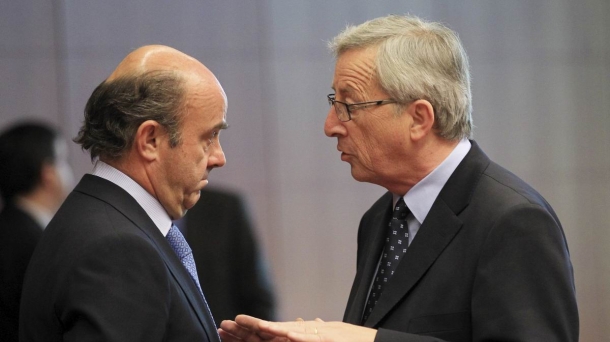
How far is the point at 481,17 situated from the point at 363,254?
2.73 meters

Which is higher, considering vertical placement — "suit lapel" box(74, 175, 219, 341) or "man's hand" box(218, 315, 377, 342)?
"suit lapel" box(74, 175, 219, 341)

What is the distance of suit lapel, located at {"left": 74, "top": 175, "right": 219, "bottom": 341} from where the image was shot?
1736mm

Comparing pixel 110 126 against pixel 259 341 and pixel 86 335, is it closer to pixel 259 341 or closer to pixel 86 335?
pixel 86 335

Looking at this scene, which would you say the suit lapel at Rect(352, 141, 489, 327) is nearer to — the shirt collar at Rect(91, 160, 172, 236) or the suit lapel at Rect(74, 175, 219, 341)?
the suit lapel at Rect(74, 175, 219, 341)

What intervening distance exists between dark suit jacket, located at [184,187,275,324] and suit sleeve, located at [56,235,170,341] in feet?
6.30

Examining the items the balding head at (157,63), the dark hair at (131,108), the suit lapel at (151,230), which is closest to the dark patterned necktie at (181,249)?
the suit lapel at (151,230)

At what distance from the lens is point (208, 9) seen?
4402 millimetres

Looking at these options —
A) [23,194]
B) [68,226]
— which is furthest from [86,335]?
[23,194]

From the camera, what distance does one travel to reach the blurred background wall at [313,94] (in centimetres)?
425

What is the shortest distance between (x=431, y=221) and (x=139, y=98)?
2.44ft

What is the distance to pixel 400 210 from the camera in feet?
7.04

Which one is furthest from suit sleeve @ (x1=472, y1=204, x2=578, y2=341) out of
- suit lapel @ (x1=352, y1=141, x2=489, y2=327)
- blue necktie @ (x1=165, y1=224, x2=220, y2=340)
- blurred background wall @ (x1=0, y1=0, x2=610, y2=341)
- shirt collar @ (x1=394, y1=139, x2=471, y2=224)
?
blurred background wall @ (x1=0, y1=0, x2=610, y2=341)

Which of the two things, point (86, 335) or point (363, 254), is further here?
point (363, 254)

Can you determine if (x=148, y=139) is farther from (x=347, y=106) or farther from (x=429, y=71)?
(x=429, y=71)
